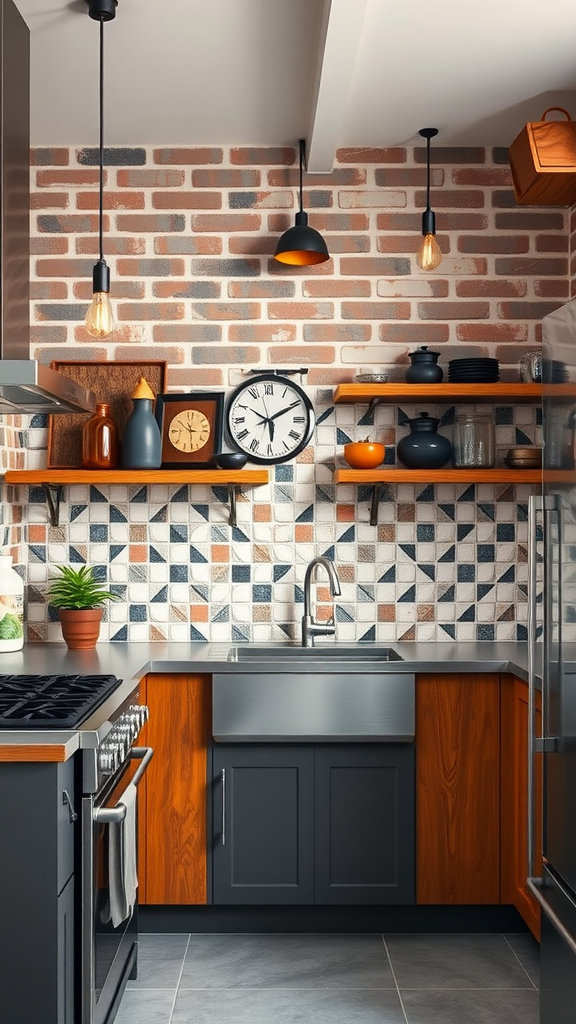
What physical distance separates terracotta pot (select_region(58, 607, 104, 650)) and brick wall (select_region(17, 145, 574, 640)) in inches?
10.8

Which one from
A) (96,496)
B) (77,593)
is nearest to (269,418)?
(96,496)

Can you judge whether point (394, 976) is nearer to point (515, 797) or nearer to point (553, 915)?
point (515, 797)

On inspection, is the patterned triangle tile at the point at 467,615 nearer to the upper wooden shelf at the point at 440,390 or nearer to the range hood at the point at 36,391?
the upper wooden shelf at the point at 440,390

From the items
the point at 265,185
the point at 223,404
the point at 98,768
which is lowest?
the point at 98,768

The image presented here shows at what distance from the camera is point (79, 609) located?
3305 millimetres

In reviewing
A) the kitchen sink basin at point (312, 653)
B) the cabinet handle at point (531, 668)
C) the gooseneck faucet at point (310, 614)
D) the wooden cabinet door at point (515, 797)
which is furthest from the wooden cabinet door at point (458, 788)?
the cabinet handle at point (531, 668)

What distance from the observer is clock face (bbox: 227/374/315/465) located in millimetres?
3568

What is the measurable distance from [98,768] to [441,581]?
1851 millimetres

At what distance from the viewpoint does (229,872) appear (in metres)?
3.06

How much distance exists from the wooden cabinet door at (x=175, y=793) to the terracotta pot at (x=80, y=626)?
13.7 inches

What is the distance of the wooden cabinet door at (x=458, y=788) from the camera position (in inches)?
120

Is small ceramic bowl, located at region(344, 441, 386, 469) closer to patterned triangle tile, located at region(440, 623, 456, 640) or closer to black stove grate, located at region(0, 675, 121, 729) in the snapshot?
patterned triangle tile, located at region(440, 623, 456, 640)

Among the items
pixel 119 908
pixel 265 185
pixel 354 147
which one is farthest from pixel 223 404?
pixel 119 908

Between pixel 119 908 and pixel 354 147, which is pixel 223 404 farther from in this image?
pixel 119 908
